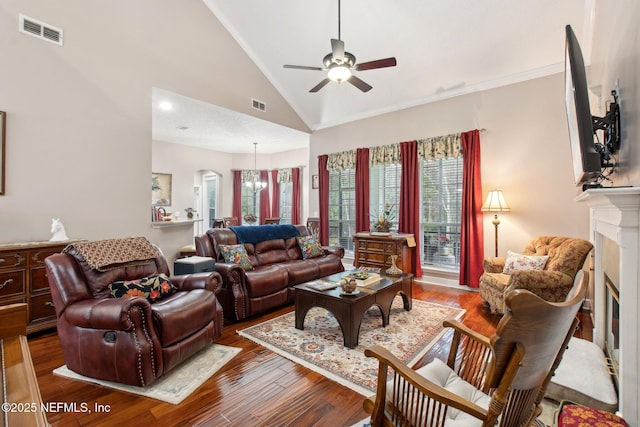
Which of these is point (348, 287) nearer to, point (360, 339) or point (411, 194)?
point (360, 339)

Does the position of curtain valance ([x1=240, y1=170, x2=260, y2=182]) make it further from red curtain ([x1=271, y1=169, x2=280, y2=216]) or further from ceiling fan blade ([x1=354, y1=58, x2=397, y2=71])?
ceiling fan blade ([x1=354, y1=58, x2=397, y2=71])

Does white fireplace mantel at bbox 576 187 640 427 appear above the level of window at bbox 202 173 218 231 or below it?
below

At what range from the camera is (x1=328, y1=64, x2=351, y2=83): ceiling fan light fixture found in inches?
127

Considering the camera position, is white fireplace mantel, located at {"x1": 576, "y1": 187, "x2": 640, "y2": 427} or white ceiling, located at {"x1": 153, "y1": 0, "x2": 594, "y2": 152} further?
white ceiling, located at {"x1": 153, "y1": 0, "x2": 594, "y2": 152}

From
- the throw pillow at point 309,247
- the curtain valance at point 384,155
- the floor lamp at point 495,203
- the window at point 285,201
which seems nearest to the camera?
the floor lamp at point 495,203

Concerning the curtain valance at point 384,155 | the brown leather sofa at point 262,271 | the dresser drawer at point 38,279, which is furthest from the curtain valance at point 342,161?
the dresser drawer at point 38,279

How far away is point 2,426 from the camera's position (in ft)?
2.25

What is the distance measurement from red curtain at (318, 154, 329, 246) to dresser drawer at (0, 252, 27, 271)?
471cm

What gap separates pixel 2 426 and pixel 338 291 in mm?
2423

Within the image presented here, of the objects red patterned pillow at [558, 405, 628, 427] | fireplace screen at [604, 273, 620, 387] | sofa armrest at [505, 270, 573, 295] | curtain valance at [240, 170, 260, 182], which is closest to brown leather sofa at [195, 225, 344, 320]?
sofa armrest at [505, 270, 573, 295]

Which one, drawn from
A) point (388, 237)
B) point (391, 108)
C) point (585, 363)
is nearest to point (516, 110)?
point (391, 108)

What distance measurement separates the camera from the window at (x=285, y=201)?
8711 millimetres

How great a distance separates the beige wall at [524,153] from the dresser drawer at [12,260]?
5402mm

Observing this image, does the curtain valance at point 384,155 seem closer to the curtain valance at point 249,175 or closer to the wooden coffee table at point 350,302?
the wooden coffee table at point 350,302
